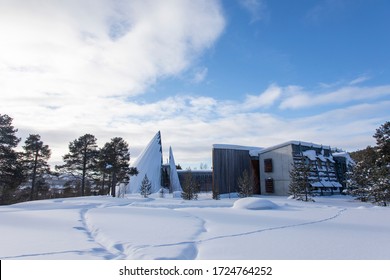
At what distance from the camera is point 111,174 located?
80.7ft

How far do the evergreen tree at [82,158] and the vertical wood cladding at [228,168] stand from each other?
1214 centimetres

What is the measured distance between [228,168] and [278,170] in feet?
15.5

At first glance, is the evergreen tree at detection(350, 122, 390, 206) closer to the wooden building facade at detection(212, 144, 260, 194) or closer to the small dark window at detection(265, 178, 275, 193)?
the small dark window at detection(265, 178, 275, 193)

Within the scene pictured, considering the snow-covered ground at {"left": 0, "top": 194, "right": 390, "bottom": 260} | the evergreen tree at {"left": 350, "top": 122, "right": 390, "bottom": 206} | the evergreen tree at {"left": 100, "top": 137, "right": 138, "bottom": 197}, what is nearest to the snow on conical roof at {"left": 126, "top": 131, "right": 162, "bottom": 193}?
the evergreen tree at {"left": 100, "top": 137, "right": 138, "bottom": 197}

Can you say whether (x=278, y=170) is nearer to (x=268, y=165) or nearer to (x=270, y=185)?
(x=268, y=165)

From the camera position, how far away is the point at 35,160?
85.9ft

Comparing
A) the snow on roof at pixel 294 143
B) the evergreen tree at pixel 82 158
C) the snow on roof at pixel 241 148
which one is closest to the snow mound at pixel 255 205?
the snow on roof at pixel 241 148

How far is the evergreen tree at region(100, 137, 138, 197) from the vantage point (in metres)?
23.0

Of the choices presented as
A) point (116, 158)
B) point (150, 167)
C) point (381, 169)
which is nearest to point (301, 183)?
point (381, 169)

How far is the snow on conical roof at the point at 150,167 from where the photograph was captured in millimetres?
31309

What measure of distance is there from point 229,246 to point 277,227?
2.37m

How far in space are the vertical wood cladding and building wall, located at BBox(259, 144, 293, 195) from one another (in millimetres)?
1484

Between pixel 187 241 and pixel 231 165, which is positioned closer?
pixel 187 241

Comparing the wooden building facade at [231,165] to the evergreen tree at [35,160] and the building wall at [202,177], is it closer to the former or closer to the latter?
the building wall at [202,177]
